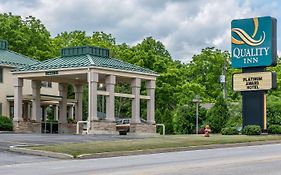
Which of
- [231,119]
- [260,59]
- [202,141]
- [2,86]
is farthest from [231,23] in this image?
[2,86]

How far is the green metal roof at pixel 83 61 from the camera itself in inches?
1699

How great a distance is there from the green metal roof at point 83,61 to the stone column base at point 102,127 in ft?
12.9

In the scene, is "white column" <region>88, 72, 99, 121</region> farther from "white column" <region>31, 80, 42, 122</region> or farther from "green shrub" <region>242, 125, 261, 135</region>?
"green shrub" <region>242, 125, 261, 135</region>

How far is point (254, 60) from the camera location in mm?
42625

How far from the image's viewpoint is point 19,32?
64.0 metres

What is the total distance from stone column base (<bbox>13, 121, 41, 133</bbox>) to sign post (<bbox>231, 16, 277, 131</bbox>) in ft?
51.3

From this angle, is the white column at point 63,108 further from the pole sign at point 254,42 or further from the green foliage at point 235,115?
the pole sign at point 254,42

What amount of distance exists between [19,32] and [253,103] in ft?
99.2

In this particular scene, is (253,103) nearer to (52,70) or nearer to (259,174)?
(52,70)

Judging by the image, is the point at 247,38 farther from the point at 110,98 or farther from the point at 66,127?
the point at 66,127

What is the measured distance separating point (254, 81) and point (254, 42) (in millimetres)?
2706

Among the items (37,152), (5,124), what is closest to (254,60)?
(5,124)

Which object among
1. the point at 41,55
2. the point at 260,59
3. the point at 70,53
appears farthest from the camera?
the point at 41,55

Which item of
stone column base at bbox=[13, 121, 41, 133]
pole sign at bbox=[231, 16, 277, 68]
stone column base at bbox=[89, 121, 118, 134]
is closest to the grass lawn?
pole sign at bbox=[231, 16, 277, 68]
